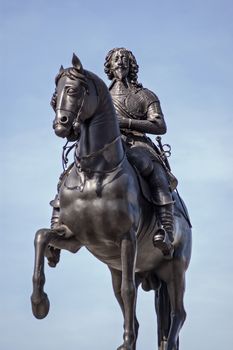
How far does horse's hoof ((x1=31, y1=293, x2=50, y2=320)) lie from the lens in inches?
509

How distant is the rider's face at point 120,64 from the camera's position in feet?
48.0

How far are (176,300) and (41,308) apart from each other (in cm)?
269

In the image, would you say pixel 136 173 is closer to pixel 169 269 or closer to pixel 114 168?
pixel 114 168

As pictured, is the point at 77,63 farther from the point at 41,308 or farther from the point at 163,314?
the point at 163,314

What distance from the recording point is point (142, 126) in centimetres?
1430

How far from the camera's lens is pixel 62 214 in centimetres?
1320

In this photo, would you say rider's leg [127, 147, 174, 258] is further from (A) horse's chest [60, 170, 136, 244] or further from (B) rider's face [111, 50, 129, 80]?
(B) rider's face [111, 50, 129, 80]

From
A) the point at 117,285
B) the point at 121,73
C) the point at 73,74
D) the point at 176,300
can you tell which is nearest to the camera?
the point at 73,74

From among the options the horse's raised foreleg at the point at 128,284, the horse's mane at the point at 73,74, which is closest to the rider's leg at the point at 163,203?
the horse's raised foreleg at the point at 128,284

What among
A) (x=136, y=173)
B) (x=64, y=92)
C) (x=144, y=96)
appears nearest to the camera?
(x=64, y=92)

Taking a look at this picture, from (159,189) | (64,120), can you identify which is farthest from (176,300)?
(64,120)

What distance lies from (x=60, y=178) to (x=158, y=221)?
4.68ft

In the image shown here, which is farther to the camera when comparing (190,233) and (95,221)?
(190,233)

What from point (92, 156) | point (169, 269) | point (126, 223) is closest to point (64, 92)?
point (92, 156)
